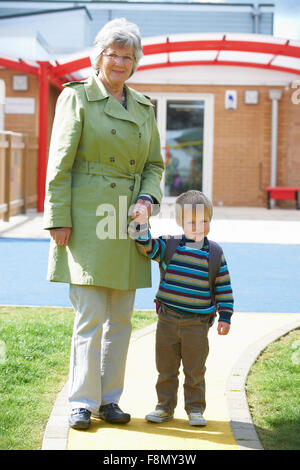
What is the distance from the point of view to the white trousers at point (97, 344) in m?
3.89

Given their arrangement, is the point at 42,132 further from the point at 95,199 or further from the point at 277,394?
the point at 95,199

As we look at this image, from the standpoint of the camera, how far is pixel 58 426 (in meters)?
3.91

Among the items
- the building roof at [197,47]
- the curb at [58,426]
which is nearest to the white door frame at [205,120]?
the building roof at [197,47]

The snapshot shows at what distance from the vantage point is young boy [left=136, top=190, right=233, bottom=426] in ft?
13.0

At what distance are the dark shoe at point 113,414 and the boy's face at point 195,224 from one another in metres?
0.97

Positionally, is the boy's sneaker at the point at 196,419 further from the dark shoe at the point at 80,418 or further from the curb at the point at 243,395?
the dark shoe at the point at 80,418

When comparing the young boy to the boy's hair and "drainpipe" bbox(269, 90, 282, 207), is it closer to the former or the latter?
the boy's hair

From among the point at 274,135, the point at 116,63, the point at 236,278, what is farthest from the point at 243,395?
the point at 274,135

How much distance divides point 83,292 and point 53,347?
1.86 metres

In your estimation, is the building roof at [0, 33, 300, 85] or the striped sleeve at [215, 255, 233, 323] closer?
the striped sleeve at [215, 255, 233, 323]

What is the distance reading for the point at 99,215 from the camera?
3891 millimetres

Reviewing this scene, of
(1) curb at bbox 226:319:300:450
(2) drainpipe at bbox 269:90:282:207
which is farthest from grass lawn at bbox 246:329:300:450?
(2) drainpipe at bbox 269:90:282:207

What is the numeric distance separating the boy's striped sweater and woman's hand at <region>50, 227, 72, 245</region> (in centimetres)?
36
